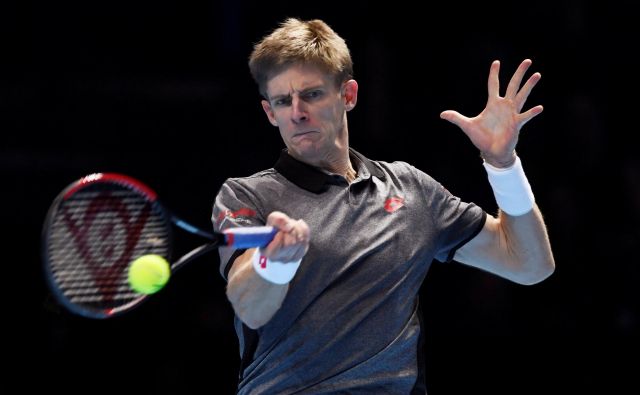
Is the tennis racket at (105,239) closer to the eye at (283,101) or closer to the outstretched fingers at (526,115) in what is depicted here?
the eye at (283,101)

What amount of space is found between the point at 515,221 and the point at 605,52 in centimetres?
541

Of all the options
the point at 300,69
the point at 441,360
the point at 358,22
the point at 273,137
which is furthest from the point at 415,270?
the point at 358,22

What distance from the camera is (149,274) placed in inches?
117

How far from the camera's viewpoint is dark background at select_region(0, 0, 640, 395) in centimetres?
716

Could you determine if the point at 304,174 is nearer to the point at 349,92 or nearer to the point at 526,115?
the point at 349,92

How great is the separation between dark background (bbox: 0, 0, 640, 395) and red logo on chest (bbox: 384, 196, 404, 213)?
397cm

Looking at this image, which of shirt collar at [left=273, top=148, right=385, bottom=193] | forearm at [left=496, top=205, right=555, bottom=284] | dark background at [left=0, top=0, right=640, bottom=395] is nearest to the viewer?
shirt collar at [left=273, top=148, right=385, bottom=193]

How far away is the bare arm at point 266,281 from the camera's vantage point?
2.88m

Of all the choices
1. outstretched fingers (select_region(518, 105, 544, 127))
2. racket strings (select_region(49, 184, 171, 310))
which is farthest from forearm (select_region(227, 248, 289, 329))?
outstretched fingers (select_region(518, 105, 544, 127))

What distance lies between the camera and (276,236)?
9.52ft

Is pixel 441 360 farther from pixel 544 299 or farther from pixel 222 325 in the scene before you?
pixel 222 325

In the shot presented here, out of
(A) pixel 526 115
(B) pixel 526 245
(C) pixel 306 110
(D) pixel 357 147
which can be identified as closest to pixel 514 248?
(B) pixel 526 245

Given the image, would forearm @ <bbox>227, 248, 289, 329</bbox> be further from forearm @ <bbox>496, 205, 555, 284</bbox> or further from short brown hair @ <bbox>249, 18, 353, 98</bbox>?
forearm @ <bbox>496, 205, 555, 284</bbox>

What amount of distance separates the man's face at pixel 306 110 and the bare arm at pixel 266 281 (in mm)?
488
